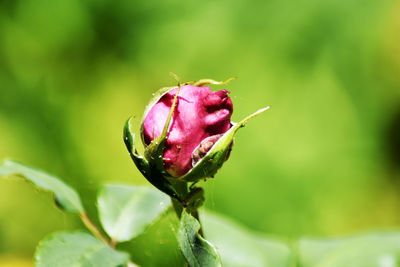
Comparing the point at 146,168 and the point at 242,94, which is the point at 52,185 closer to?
the point at 146,168

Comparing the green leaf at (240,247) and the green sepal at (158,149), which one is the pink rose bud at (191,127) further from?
the green leaf at (240,247)

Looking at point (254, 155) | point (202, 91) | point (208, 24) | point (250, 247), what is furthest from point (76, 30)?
point (202, 91)

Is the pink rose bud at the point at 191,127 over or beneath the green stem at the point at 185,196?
over

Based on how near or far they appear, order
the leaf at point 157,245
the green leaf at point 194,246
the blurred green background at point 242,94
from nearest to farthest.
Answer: the green leaf at point 194,246, the leaf at point 157,245, the blurred green background at point 242,94

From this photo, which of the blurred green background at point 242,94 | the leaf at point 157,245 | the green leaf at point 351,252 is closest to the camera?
the leaf at point 157,245

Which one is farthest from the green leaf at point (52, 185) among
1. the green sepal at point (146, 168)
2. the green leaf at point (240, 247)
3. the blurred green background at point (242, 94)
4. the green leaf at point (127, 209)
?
the blurred green background at point (242, 94)

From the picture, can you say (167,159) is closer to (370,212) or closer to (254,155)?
(254,155)

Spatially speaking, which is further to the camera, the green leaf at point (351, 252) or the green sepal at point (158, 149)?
the green leaf at point (351, 252)

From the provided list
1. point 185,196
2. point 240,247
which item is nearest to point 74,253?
point 185,196
